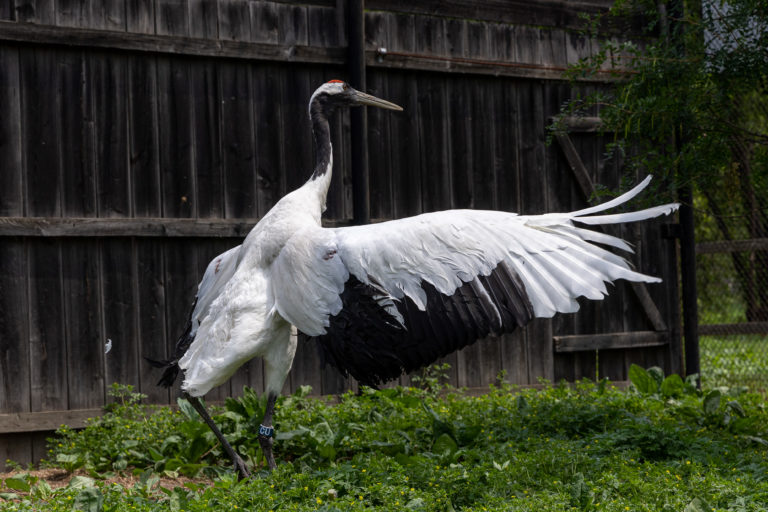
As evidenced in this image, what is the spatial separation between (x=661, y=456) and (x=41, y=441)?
3867 millimetres

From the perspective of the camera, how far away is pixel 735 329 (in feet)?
26.1

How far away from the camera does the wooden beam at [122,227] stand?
5750 millimetres

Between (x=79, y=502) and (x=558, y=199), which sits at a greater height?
(x=558, y=199)

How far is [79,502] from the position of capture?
3969mm

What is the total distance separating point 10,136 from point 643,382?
4883 mm

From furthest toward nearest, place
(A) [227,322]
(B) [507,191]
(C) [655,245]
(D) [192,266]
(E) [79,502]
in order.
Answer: (C) [655,245] → (B) [507,191] → (D) [192,266] → (A) [227,322] → (E) [79,502]

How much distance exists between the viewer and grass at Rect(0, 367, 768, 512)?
3.91 metres

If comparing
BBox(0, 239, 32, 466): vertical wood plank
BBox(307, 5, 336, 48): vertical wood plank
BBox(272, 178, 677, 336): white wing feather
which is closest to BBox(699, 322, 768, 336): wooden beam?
BBox(272, 178, 677, 336): white wing feather

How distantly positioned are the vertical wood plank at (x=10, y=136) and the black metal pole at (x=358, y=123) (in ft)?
7.70

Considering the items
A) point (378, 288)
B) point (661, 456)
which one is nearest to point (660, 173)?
point (661, 456)

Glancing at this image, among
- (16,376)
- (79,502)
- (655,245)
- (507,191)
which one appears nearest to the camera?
(79,502)

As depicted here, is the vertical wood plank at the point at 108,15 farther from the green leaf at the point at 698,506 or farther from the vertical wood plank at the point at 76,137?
the green leaf at the point at 698,506

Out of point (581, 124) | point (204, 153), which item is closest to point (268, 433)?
point (204, 153)

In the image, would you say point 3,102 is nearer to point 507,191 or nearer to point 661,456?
point 507,191
